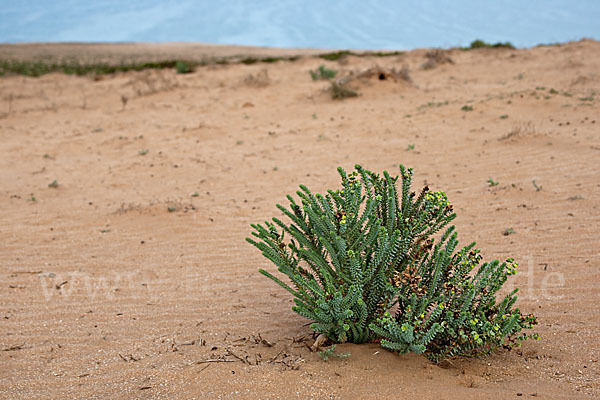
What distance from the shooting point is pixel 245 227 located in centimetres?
593

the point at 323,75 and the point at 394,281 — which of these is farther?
the point at 323,75

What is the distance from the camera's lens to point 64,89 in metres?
18.2

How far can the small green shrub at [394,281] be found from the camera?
277 cm

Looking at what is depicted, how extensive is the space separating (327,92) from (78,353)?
11407 millimetres

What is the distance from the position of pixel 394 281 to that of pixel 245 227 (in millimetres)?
3230

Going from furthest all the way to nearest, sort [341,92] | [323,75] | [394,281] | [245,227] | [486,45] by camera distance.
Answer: [486,45]
[323,75]
[341,92]
[245,227]
[394,281]

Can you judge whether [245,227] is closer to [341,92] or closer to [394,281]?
[394,281]

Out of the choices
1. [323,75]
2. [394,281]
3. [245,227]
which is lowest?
[245,227]

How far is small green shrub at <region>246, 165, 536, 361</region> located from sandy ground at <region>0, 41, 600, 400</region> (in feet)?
0.58

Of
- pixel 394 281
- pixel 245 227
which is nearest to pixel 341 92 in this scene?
pixel 245 227

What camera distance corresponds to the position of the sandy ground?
2.83 metres

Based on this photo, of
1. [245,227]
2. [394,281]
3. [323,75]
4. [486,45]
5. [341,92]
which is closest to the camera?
[394,281]

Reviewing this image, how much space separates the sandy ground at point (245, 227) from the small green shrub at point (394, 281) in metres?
0.18

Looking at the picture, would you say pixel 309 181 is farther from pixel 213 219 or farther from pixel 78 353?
pixel 78 353
